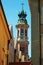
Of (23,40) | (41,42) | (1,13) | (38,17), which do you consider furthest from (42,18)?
(23,40)

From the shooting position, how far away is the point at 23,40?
9981 centimetres

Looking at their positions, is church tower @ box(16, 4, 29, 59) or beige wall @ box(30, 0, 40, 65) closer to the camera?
beige wall @ box(30, 0, 40, 65)

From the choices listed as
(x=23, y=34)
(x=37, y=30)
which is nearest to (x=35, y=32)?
(x=37, y=30)

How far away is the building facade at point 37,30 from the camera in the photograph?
1692cm

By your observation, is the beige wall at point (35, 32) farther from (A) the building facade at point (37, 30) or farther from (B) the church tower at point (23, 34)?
(B) the church tower at point (23, 34)

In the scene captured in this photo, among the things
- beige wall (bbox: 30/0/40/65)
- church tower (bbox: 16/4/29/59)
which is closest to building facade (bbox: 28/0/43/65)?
beige wall (bbox: 30/0/40/65)

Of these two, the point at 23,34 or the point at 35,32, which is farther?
the point at 23,34

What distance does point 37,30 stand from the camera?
689 inches

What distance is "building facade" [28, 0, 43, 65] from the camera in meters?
16.9

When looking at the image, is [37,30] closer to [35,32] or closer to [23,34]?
[35,32]

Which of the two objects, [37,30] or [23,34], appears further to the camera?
[23,34]

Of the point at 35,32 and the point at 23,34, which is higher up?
the point at 35,32

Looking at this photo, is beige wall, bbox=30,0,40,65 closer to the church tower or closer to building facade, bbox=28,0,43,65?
building facade, bbox=28,0,43,65

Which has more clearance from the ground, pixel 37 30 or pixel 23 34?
pixel 37 30
